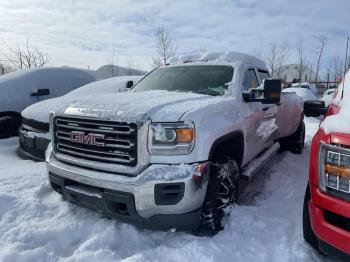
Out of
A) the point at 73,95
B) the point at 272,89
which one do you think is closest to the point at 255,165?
the point at 272,89

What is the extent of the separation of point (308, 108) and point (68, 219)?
278 centimetres

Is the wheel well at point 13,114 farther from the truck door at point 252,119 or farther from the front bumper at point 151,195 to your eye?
the truck door at point 252,119

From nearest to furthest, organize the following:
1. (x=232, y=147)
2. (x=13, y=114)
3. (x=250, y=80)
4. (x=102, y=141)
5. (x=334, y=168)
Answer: (x=334, y=168) → (x=102, y=141) → (x=232, y=147) → (x=250, y=80) → (x=13, y=114)

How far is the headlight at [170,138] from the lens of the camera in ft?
9.53

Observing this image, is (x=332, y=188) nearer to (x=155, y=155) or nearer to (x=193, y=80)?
(x=155, y=155)

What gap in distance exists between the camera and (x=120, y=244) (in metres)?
3.12

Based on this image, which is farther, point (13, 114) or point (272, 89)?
point (13, 114)

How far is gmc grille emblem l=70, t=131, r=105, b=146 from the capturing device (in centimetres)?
312

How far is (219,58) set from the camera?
468cm

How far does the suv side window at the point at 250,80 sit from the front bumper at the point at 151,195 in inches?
67.2

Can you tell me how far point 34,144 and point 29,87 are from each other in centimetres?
292

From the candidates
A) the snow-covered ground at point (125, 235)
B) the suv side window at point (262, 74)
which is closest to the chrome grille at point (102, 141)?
the snow-covered ground at point (125, 235)

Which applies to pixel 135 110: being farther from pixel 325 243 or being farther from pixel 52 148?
pixel 325 243

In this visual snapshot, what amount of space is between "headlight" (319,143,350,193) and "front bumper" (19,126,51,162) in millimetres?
3845
